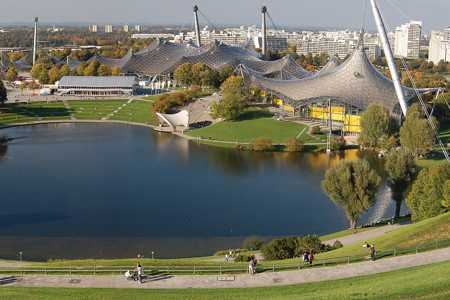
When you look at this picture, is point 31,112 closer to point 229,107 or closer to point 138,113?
point 138,113

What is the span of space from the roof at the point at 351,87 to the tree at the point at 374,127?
9.70 feet

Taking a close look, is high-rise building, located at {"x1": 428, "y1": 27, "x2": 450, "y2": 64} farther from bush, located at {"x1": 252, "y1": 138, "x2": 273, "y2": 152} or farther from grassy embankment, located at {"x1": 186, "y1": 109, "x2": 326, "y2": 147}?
bush, located at {"x1": 252, "y1": 138, "x2": 273, "y2": 152}

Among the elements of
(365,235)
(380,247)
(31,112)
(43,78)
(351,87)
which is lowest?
(31,112)

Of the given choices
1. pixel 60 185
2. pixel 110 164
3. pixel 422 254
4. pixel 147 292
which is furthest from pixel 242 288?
pixel 110 164

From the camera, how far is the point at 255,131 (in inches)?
1439

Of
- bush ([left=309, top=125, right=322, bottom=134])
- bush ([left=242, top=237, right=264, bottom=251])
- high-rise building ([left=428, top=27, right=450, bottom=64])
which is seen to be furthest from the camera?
high-rise building ([left=428, top=27, right=450, bottom=64])

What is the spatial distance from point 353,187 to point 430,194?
221cm

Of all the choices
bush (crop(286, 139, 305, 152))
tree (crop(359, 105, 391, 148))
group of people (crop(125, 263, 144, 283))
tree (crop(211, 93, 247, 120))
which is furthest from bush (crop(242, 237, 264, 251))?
tree (crop(211, 93, 247, 120))

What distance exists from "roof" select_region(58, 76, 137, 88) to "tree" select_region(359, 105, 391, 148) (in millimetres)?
24507

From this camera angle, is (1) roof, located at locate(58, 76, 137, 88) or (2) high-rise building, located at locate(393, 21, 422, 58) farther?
(2) high-rise building, located at locate(393, 21, 422, 58)

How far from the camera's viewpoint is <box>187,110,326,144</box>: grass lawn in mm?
34938

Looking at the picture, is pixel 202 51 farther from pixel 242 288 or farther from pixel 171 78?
pixel 242 288

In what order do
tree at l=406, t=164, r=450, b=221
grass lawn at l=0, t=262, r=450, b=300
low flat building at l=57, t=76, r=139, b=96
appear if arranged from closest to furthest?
grass lawn at l=0, t=262, r=450, b=300
tree at l=406, t=164, r=450, b=221
low flat building at l=57, t=76, r=139, b=96

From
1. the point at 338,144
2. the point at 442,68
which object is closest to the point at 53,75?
the point at 338,144
